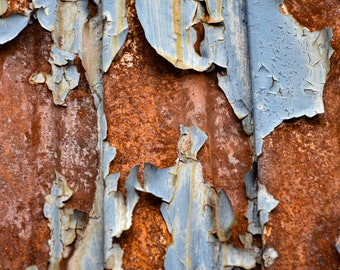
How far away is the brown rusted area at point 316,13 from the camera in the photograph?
0.98m

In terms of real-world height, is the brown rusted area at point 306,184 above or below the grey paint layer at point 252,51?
below

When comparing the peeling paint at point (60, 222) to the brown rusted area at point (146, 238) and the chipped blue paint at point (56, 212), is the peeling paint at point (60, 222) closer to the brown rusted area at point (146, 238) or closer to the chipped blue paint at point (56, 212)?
the chipped blue paint at point (56, 212)

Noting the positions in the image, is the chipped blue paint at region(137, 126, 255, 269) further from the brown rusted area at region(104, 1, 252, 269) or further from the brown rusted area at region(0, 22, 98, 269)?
the brown rusted area at region(0, 22, 98, 269)

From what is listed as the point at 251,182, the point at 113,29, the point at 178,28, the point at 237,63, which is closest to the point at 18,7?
the point at 113,29

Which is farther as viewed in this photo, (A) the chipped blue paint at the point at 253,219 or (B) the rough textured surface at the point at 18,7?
(B) the rough textured surface at the point at 18,7

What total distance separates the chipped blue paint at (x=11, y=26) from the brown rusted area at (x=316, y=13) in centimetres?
47

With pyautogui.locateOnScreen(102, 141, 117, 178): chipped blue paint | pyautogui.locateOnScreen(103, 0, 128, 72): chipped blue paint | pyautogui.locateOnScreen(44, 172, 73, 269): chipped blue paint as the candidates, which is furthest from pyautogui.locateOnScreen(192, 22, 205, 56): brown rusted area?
pyautogui.locateOnScreen(44, 172, 73, 269): chipped blue paint

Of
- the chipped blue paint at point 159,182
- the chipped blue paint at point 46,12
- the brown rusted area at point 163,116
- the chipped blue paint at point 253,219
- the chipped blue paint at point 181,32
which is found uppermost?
the chipped blue paint at point 46,12

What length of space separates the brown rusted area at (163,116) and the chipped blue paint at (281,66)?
6 centimetres

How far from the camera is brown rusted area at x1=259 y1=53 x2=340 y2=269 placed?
87 centimetres

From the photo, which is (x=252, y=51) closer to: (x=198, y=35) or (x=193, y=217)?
(x=198, y=35)

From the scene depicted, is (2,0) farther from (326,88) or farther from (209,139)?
(326,88)

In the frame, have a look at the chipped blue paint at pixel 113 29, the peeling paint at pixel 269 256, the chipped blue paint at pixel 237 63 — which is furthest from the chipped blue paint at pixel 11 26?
the peeling paint at pixel 269 256

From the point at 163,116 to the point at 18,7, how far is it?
34cm
